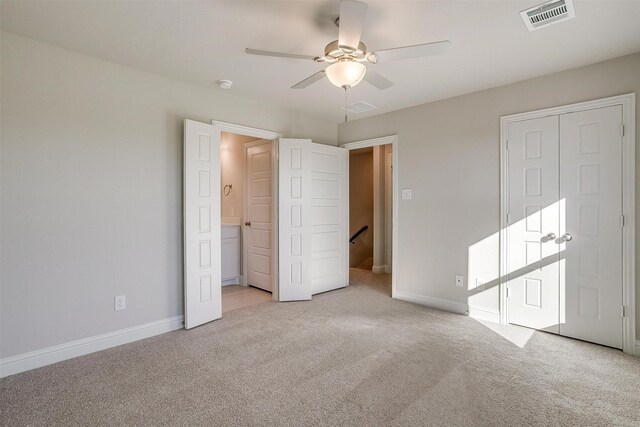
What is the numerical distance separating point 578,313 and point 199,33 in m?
4.03

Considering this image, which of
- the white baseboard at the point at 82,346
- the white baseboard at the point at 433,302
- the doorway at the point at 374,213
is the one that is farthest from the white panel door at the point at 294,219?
the white baseboard at the point at 82,346

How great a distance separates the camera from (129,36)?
2479mm

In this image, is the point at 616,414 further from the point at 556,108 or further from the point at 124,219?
the point at 124,219

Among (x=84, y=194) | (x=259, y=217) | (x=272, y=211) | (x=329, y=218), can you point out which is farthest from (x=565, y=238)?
(x=84, y=194)

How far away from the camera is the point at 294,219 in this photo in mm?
4348

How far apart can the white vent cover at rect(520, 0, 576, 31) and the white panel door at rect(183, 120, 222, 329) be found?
2.91 meters

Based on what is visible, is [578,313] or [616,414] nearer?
[616,414]

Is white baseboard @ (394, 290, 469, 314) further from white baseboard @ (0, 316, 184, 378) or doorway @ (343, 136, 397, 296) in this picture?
white baseboard @ (0, 316, 184, 378)

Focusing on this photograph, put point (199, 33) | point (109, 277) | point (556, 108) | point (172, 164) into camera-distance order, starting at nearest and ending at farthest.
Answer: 1. point (199, 33)
2. point (109, 277)
3. point (556, 108)
4. point (172, 164)

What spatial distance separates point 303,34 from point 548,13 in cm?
164

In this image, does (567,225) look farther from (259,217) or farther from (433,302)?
(259,217)

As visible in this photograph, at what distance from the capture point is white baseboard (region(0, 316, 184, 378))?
8.07ft

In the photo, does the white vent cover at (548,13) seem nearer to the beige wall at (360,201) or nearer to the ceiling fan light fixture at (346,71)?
the ceiling fan light fixture at (346,71)

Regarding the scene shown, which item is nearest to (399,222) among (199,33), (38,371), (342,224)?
(342,224)
